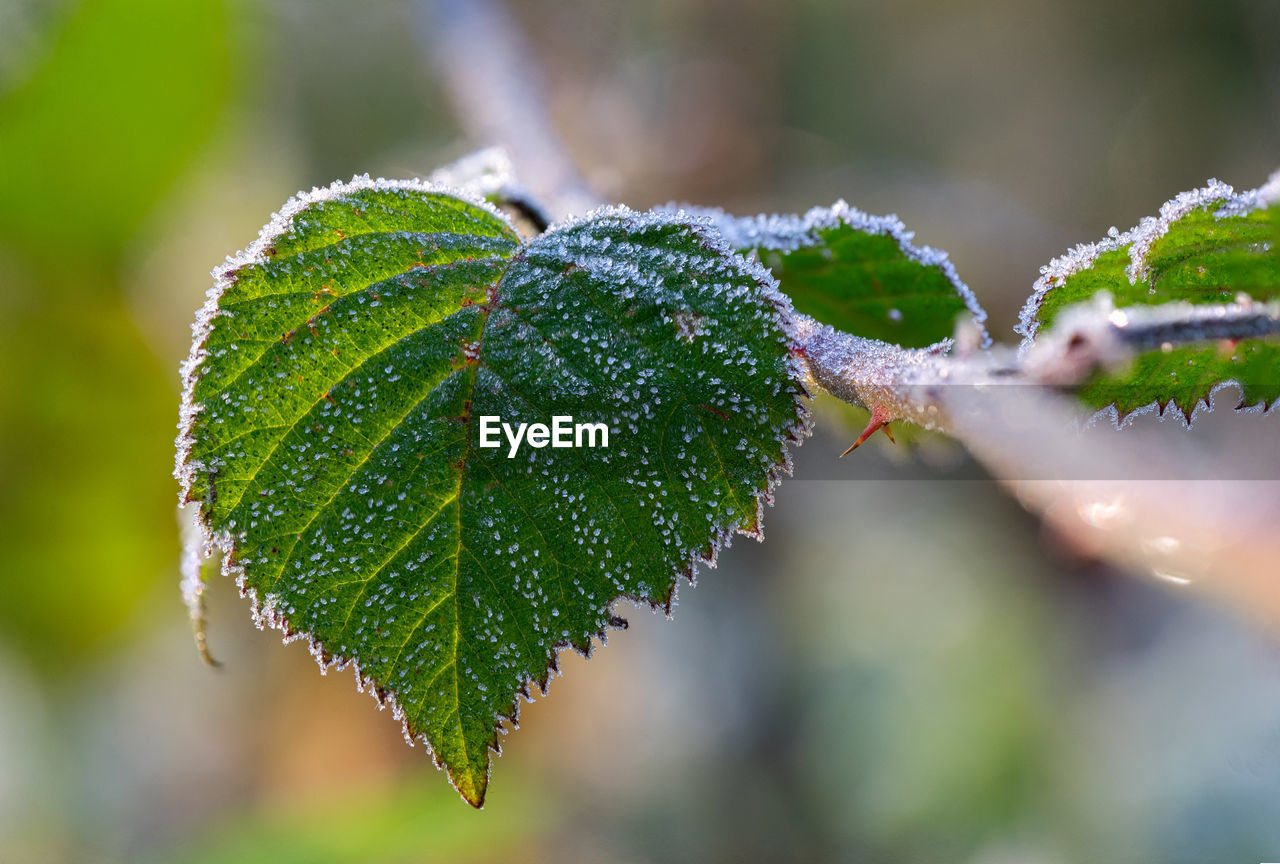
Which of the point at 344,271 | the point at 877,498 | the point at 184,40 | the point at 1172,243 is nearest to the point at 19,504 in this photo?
the point at 184,40

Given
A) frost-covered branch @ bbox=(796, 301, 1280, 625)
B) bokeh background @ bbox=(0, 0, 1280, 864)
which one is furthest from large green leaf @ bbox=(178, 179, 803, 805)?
bokeh background @ bbox=(0, 0, 1280, 864)

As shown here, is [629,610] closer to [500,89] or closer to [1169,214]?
[500,89]

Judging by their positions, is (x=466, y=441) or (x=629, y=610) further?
(x=629, y=610)

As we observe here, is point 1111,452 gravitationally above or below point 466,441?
above

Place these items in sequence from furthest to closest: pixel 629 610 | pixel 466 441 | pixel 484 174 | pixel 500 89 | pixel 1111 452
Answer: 1. pixel 629 610
2. pixel 500 89
3. pixel 484 174
4. pixel 466 441
5. pixel 1111 452

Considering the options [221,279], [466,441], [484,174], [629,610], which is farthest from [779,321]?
[629,610]

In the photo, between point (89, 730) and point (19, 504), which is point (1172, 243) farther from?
point (89, 730)

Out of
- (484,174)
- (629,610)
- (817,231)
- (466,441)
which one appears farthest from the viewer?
(629,610)
